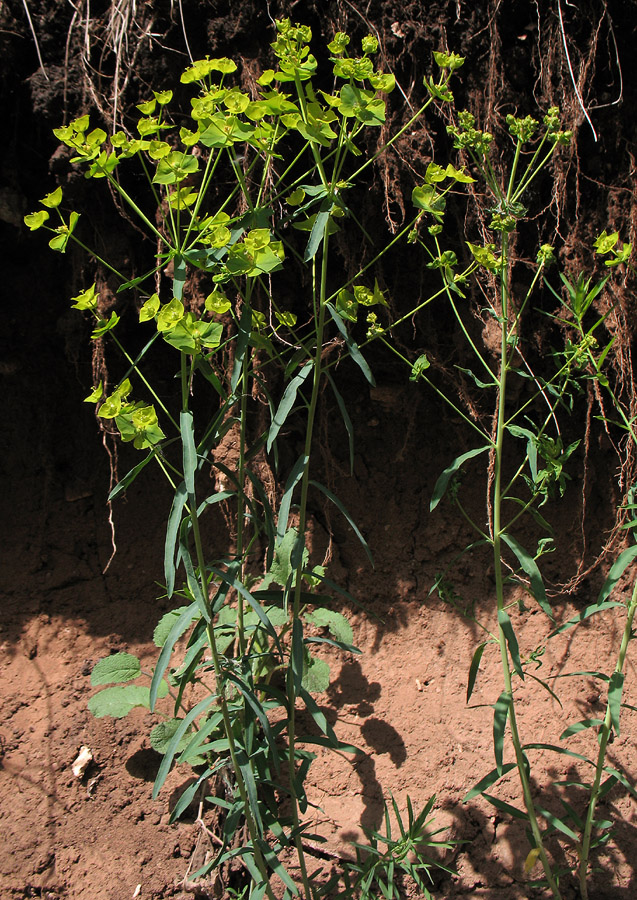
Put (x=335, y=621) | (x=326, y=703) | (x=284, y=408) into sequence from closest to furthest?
(x=284, y=408), (x=335, y=621), (x=326, y=703)

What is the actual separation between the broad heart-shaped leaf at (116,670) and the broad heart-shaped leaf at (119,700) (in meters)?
0.04

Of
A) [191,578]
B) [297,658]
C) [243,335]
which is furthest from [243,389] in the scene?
[297,658]

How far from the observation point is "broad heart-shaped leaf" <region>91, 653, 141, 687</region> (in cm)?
188

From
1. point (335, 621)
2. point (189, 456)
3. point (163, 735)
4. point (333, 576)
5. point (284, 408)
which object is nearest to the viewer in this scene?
point (189, 456)

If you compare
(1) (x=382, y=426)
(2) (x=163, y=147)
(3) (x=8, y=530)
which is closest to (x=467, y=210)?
(1) (x=382, y=426)

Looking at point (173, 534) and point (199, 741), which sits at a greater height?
point (173, 534)

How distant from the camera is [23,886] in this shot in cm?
178

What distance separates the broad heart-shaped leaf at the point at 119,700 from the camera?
1.86 meters

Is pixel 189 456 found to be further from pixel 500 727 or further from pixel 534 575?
pixel 500 727

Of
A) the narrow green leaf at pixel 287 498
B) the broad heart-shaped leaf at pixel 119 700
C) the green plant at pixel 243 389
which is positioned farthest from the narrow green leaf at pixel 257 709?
the broad heart-shaped leaf at pixel 119 700

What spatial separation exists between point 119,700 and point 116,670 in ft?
0.26

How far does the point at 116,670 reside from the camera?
1.91 m

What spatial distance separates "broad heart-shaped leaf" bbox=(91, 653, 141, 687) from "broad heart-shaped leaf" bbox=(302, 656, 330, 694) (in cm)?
46

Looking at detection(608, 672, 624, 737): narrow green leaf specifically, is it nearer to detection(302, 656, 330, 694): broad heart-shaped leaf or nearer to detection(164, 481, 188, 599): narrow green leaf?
detection(302, 656, 330, 694): broad heart-shaped leaf
